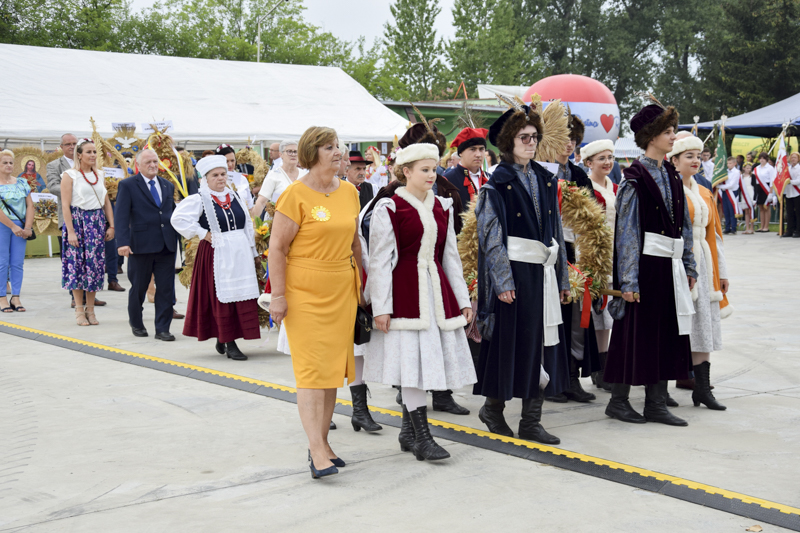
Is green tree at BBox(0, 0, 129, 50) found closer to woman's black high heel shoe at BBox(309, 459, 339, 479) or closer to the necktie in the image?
the necktie

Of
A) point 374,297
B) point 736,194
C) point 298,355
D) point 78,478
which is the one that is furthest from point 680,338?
point 736,194

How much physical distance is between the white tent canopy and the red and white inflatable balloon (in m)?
6.12

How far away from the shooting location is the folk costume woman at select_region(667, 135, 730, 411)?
18.8 feet

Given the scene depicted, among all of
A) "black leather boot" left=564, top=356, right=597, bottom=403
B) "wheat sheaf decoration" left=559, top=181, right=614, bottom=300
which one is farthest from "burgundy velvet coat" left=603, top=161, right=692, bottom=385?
"black leather boot" left=564, top=356, right=597, bottom=403

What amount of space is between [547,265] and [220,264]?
361cm

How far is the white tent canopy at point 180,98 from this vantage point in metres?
18.2

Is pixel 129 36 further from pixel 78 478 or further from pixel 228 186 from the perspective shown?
pixel 78 478

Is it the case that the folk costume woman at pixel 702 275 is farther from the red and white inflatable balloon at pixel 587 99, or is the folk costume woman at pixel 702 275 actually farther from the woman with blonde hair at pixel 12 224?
the red and white inflatable balloon at pixel 587 99

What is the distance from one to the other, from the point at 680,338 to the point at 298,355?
258 cm

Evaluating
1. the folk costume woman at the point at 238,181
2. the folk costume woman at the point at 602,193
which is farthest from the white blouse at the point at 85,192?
the folk costume woman at the point at 602,193

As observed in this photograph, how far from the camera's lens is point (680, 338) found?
548 cm

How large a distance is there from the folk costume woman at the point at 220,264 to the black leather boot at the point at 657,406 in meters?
3.71

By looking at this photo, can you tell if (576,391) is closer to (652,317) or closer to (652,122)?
(652,317)

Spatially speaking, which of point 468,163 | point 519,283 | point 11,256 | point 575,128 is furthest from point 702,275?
point 11,256
